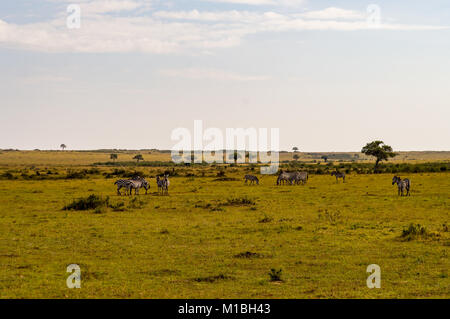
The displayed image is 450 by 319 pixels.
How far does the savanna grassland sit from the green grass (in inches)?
1.7

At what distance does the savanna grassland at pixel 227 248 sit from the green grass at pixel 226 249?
44 millimetres

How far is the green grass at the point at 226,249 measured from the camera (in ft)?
39.9

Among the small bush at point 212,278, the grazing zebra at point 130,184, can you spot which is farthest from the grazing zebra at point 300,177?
the small bush at point 212,278

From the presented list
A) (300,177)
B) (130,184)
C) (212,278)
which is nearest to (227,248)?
(212,278)

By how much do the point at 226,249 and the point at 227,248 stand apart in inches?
7.5

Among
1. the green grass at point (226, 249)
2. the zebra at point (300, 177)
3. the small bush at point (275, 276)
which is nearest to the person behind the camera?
the green grass at point (226, 249)

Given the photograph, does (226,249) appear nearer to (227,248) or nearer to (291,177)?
(227,248)

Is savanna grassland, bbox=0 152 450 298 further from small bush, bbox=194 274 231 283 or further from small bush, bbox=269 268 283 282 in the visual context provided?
small bush, bbox=269 268 283 282

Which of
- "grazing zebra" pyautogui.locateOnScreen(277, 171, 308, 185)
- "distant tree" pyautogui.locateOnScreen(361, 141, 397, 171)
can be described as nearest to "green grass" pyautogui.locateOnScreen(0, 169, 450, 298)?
"grazing zebra" pyautogui.locateOnScreen(277, 171, 308, 185)

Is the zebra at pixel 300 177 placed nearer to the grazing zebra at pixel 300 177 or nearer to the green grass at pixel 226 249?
the grazing zebra at pixel 300 177

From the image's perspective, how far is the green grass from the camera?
12.1 m

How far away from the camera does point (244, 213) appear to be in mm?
27422
